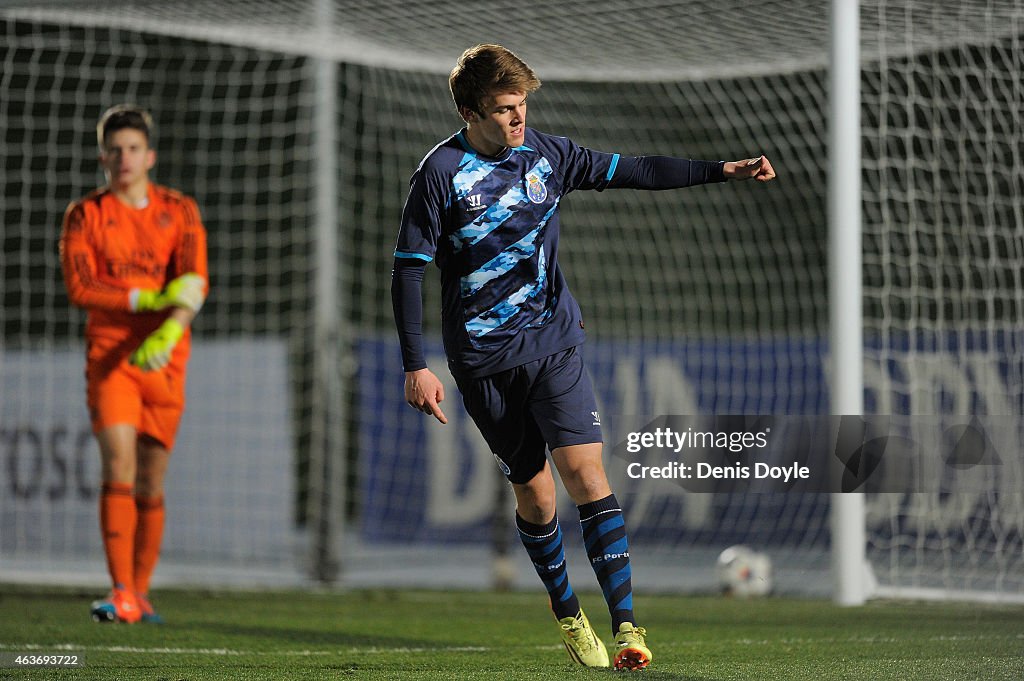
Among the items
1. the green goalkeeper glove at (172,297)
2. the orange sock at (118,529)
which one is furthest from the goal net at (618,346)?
the orange sock at (118,529)

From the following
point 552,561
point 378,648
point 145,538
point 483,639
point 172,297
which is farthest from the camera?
point 145,538

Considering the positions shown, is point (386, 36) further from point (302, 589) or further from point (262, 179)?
point (262, 179)

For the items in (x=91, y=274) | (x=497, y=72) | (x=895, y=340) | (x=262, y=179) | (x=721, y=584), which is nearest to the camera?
(x=497, y=72)

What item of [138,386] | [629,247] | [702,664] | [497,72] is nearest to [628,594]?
[702,664]

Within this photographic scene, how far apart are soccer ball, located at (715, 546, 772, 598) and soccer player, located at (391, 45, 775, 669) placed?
3.16 meters

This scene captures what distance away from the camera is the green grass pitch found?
146 inches

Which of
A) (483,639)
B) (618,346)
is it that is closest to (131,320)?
(483,639)

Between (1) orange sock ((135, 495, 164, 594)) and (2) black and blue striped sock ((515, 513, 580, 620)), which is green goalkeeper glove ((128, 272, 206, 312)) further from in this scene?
(2) black and blue striped sock ((515, 513, 580, 620))

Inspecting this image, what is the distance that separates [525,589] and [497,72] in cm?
450

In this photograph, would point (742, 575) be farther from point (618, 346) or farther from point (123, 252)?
point (123, 252)

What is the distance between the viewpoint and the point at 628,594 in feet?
12.2

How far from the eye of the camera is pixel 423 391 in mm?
3639

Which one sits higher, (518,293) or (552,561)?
(518,293)

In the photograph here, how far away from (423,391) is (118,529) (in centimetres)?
217
